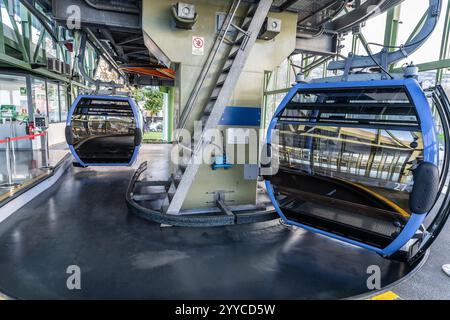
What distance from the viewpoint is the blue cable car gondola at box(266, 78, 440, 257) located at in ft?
6.57

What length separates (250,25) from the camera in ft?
10.8

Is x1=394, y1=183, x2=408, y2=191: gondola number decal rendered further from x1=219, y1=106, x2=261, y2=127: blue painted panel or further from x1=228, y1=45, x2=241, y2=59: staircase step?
x1=228, y1=45, x2=241, y2=59: staircase step

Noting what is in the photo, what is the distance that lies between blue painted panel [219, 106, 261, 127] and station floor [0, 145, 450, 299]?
144 cm

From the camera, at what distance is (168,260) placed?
264 cm

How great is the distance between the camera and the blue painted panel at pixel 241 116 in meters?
3.79

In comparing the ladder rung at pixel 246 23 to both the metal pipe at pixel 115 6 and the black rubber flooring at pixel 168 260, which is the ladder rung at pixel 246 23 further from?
the black rubber flooring at pixel 168 260

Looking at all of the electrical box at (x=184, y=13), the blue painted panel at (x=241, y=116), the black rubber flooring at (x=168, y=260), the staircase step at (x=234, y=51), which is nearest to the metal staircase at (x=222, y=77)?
the staircase step at (x=234, y=51)

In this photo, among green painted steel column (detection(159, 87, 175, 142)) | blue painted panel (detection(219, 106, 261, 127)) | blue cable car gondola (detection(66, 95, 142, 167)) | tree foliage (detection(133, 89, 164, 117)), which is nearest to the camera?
blue painted panel (detection(219, 106, 261, 127))

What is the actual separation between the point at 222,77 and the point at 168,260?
7.66 feet

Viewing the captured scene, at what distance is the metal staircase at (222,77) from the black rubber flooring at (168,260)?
0.62 metres

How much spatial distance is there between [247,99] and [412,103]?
220cm

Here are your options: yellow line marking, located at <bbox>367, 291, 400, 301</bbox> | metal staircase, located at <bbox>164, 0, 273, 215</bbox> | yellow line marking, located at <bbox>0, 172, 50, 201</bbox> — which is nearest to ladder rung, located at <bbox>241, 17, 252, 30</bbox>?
metal staircase, located at <bbox>164, 0, 273, 215</bbox>

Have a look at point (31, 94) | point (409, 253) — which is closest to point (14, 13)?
point (31, 94)
